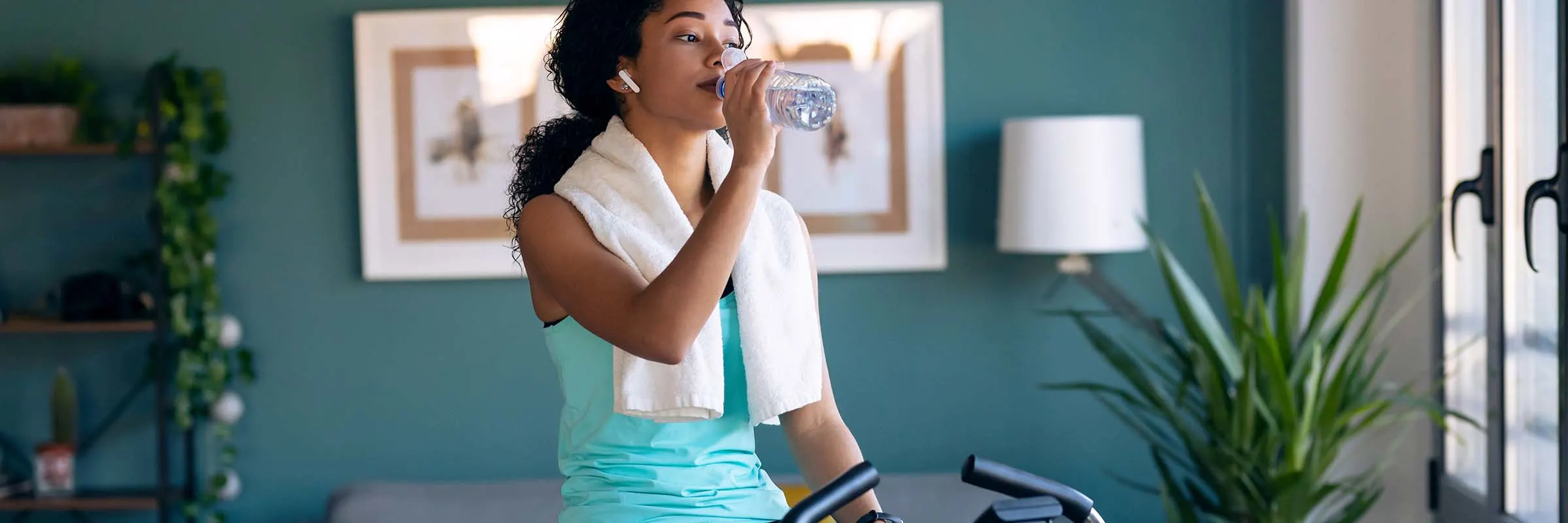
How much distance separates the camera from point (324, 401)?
132 inches

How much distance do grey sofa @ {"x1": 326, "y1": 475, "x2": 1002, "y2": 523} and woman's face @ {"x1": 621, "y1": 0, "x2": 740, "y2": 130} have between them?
1.74m

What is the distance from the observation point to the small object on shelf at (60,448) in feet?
10.4

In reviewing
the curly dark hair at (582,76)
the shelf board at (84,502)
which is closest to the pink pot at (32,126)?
the shelf board at (84,502)

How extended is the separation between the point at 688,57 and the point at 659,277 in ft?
0.77

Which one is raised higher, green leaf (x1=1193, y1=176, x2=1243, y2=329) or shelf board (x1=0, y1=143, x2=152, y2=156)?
shelf board (x1=0, y1=143, x2=152, y2=156)

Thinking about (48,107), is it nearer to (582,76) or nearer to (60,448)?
(60,448)

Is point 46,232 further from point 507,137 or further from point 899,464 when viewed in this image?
point 899,464

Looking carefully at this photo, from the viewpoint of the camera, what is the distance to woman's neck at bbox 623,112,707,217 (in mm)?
1325

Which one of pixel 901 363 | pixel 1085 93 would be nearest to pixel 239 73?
pixel 901 363

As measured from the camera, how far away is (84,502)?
3.12 m

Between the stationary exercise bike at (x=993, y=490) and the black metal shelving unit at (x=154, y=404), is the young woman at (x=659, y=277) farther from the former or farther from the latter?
the black metal shelving unit at (x=154, y=404)

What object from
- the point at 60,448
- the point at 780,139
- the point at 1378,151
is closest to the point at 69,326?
the point at 60,448

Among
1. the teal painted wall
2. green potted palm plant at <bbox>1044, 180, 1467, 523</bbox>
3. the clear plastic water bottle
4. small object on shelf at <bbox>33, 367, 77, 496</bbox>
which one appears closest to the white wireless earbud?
the clear plastic water bottle

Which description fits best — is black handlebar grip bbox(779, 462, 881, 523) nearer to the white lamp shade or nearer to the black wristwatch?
the black wristwatch
